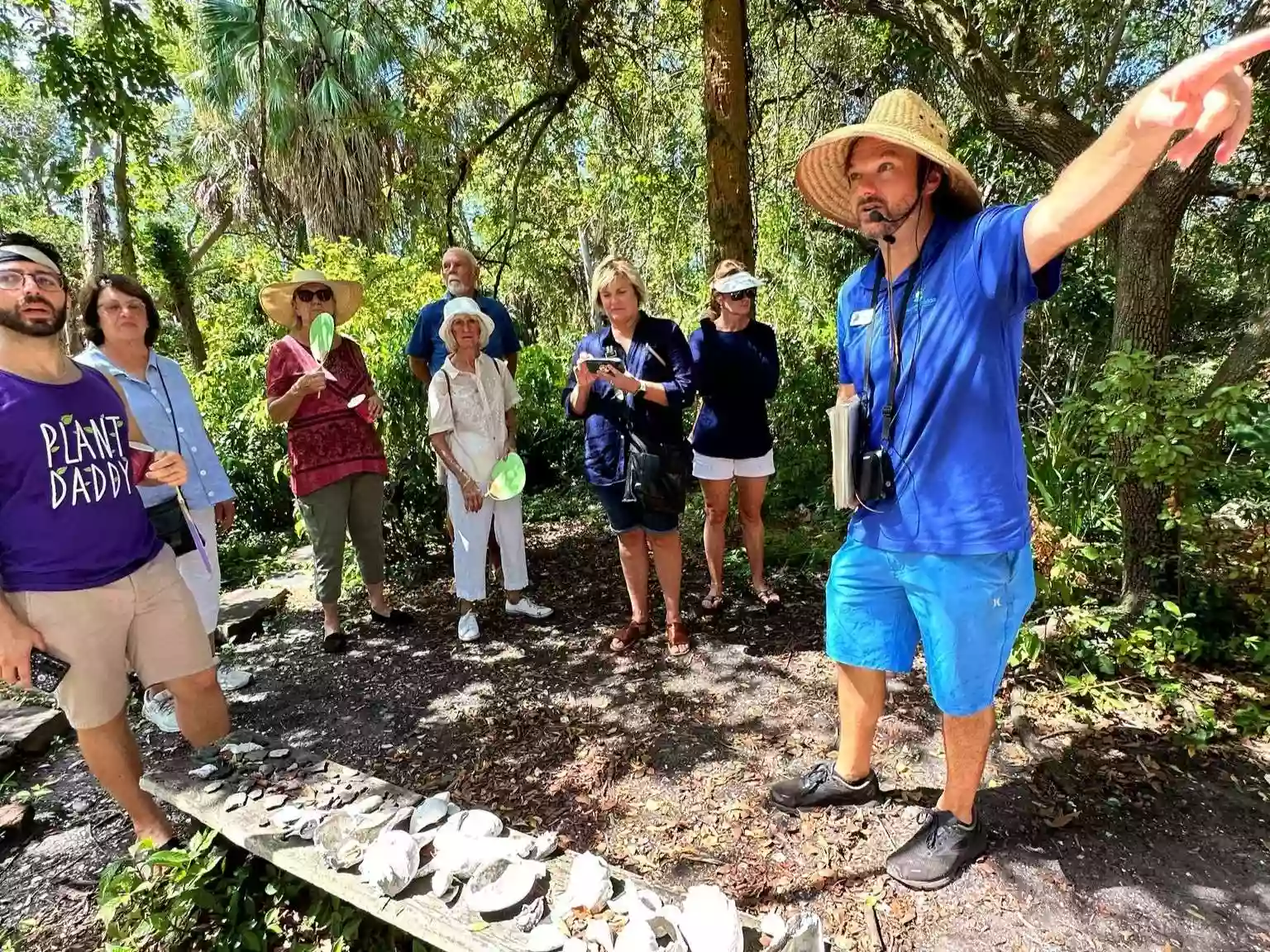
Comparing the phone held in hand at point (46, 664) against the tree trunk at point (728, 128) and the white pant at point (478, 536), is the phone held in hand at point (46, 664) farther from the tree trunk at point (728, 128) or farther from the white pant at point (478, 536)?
the tree trunk at point (728, 128)

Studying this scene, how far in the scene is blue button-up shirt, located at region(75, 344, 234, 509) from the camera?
288cm

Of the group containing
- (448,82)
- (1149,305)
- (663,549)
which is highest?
(448,82)

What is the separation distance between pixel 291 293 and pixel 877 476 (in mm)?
3098

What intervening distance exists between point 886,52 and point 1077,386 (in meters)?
3.39

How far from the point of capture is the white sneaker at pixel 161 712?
3189mm

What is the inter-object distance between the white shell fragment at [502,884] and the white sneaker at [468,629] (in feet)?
6.79

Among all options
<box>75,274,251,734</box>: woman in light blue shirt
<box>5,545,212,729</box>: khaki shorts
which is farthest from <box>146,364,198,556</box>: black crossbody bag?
<box>5,545,212,729</box>: khaki shorts

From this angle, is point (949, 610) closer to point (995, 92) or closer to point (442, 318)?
point (995, 92)

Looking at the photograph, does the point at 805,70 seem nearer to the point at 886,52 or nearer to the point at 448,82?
the point at 886,52

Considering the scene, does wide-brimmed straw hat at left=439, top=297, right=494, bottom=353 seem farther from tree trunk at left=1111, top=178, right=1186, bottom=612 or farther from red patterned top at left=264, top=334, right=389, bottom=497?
tree trunk at left=1111, top=178, right=1186, bottom=612

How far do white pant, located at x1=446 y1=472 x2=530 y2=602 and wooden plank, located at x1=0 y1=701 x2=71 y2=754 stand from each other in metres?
1.93

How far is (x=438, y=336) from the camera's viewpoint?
4039mm

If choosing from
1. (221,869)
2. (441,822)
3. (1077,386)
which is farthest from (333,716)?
(1077,386)

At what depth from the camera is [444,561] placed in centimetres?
507
